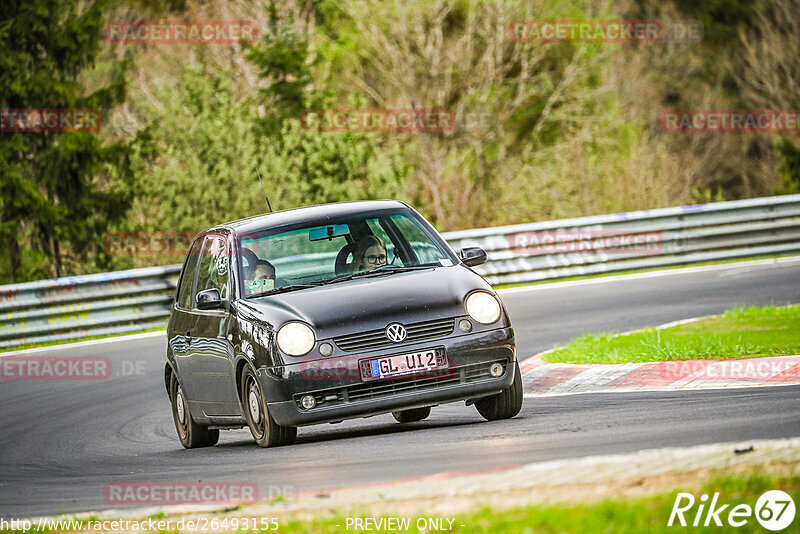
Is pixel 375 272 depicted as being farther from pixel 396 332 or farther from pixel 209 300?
pixel 209 300

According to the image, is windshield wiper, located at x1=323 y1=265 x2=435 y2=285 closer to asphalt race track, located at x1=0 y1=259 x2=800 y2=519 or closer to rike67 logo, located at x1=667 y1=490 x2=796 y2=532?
asphalt race track, located at x1=0 y1=259 x2=800 y2=519

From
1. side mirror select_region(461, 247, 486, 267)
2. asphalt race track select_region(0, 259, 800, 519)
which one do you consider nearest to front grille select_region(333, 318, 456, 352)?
asphalt race track select_region(0, 259, 800, 519)

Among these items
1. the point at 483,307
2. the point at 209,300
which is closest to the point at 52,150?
the point at 209,300

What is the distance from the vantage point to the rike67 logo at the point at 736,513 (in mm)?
4988

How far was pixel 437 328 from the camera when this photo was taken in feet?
29.2

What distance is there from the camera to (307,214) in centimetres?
1020

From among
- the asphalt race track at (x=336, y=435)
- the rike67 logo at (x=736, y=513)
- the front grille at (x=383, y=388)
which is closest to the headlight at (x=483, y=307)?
the front grille at (x=383, y=388)

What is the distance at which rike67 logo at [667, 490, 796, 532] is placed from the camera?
4.99 m

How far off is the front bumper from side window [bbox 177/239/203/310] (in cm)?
225

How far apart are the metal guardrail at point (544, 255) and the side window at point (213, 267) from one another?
9322 millimetres

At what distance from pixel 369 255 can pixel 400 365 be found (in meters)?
1.33

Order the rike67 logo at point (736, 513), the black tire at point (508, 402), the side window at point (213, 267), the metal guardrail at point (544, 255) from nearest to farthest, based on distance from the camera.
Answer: the rike67 logo at point (736, 513), the black tire at point (508, 402), the side window at point (213, 267), the metal guardrail at point (544, 255)

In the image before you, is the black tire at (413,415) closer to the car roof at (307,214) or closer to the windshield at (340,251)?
the windshield at (340,251)

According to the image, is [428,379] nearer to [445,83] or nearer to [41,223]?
[41,223]
